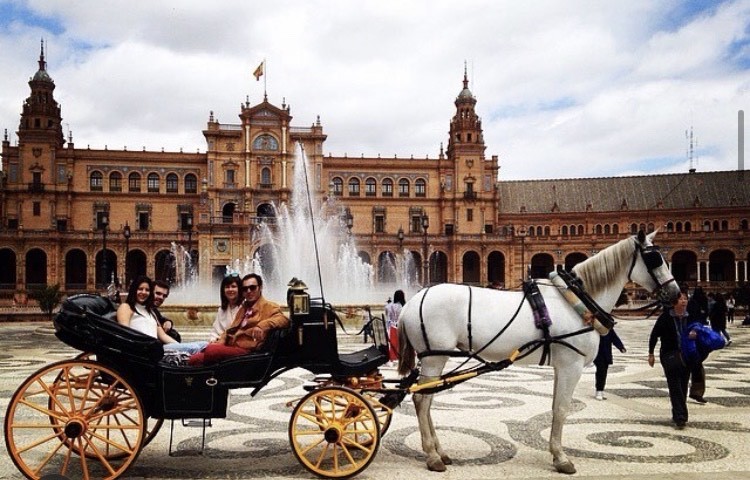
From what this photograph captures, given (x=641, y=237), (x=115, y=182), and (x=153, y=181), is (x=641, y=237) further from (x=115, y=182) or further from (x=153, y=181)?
(x=115, y=182)

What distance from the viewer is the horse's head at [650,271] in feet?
23.2

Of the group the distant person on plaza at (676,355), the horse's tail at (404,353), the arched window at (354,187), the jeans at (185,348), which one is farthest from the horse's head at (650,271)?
the arched window at (354,187)

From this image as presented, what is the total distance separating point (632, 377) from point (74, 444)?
1084 centimetres

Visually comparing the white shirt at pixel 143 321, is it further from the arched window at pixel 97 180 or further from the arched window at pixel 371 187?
the arched window at pixel 97 180

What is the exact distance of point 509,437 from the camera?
25.7 feet

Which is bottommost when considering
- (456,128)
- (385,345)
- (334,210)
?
(385,345)

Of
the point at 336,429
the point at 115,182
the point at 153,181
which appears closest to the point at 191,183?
the point at 153,181

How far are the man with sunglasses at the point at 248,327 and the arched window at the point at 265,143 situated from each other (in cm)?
5972

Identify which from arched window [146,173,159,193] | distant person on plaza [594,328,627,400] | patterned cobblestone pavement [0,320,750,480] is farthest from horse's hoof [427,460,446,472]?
arched window [146,173,159,193]

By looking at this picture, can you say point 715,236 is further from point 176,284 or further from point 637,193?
point 176,284

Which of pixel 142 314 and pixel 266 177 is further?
pixel 266 177

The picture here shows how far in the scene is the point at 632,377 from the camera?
1312 cm

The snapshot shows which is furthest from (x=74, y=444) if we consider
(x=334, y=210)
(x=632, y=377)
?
(x=334, y=210)

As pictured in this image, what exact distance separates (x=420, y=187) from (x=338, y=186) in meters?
9.23
